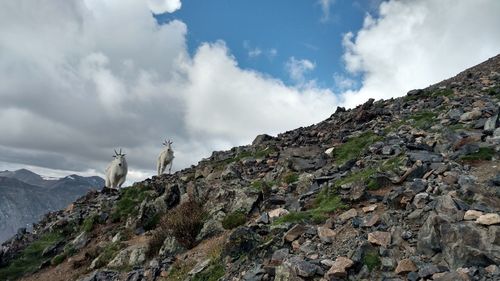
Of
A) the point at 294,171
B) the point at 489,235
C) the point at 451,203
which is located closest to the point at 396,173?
the point at 451,203

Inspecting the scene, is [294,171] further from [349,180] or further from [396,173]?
[396,173]

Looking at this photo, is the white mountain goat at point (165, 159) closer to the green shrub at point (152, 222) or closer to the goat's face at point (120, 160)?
the goat's face at point (120, 160)

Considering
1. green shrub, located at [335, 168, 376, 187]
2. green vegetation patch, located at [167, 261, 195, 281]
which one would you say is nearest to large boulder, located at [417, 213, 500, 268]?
green shrub, located at [335, 168, 376, 187]

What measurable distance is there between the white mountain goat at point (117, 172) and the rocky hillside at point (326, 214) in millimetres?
4833

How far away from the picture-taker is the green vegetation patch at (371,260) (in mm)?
9945

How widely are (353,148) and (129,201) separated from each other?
14.6 meters

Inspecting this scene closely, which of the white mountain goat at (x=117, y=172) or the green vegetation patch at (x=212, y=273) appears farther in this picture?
the white mountain goat at (x=117, y=172)

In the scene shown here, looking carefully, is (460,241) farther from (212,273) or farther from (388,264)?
(212,273)

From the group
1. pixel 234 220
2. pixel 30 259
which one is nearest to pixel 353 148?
pixel 234 220

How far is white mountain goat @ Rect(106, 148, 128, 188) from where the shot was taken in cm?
3616

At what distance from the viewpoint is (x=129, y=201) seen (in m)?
27.1

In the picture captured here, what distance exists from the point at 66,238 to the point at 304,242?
18926 mm

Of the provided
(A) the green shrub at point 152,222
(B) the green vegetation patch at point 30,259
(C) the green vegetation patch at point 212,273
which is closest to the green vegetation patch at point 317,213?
(C) the green vegetation patch at point 212,273

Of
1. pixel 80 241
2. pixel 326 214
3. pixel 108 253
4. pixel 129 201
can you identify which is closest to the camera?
pixel 326 214
